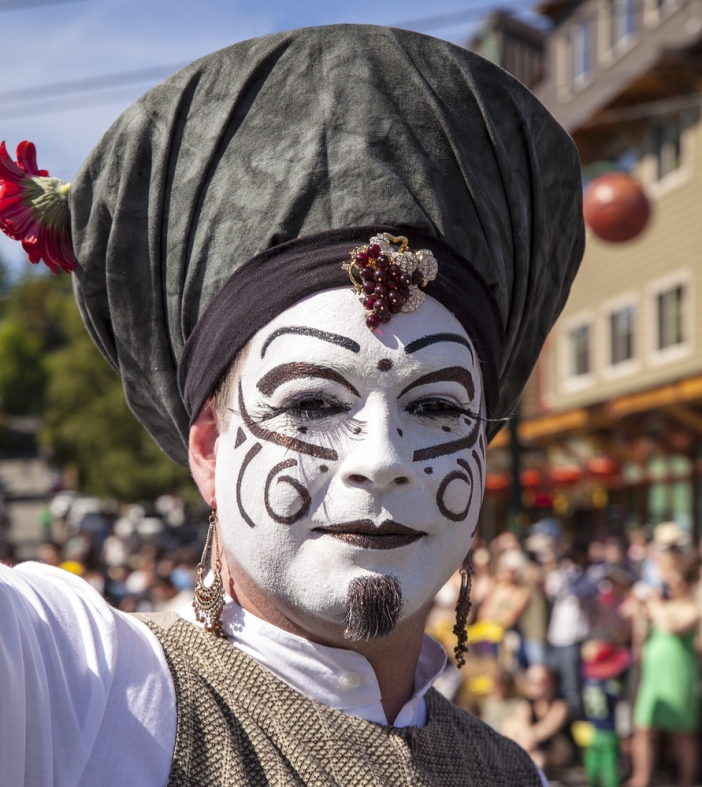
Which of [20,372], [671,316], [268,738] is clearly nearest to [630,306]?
[671,316]

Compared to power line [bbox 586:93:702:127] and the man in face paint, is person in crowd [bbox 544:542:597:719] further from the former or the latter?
power line [bbox 586:93:702:127]

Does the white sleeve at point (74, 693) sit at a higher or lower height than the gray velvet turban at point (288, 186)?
lower

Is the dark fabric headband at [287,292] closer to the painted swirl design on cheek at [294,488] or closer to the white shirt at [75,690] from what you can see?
the painted swirl design on cheek at [294,488]

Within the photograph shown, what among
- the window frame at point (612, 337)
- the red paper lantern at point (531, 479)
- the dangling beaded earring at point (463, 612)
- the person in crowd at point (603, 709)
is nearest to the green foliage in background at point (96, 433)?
the red paper lantern at point (531, 479)

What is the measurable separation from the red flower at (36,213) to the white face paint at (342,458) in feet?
1.57

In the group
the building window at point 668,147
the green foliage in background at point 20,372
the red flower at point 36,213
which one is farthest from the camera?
the green foliage in background at point 20,372

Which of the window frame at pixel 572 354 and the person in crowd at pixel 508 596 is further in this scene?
the window frame at pixel 572 354

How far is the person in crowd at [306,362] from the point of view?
1.66 m

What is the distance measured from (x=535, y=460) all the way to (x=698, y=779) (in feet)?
44.4

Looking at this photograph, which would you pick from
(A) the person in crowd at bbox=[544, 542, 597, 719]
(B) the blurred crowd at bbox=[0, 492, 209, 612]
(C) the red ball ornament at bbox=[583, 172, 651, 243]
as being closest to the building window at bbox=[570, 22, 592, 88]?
(B) the blurred crowd at bbox=[0, 492, 209, 612]

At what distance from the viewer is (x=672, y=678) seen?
6.24 metres

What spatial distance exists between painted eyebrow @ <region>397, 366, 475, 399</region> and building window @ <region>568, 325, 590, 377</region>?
652 inches

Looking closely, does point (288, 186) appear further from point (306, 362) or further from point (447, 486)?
point (447, 486)

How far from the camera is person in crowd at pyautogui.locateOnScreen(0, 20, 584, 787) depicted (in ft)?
5.46
